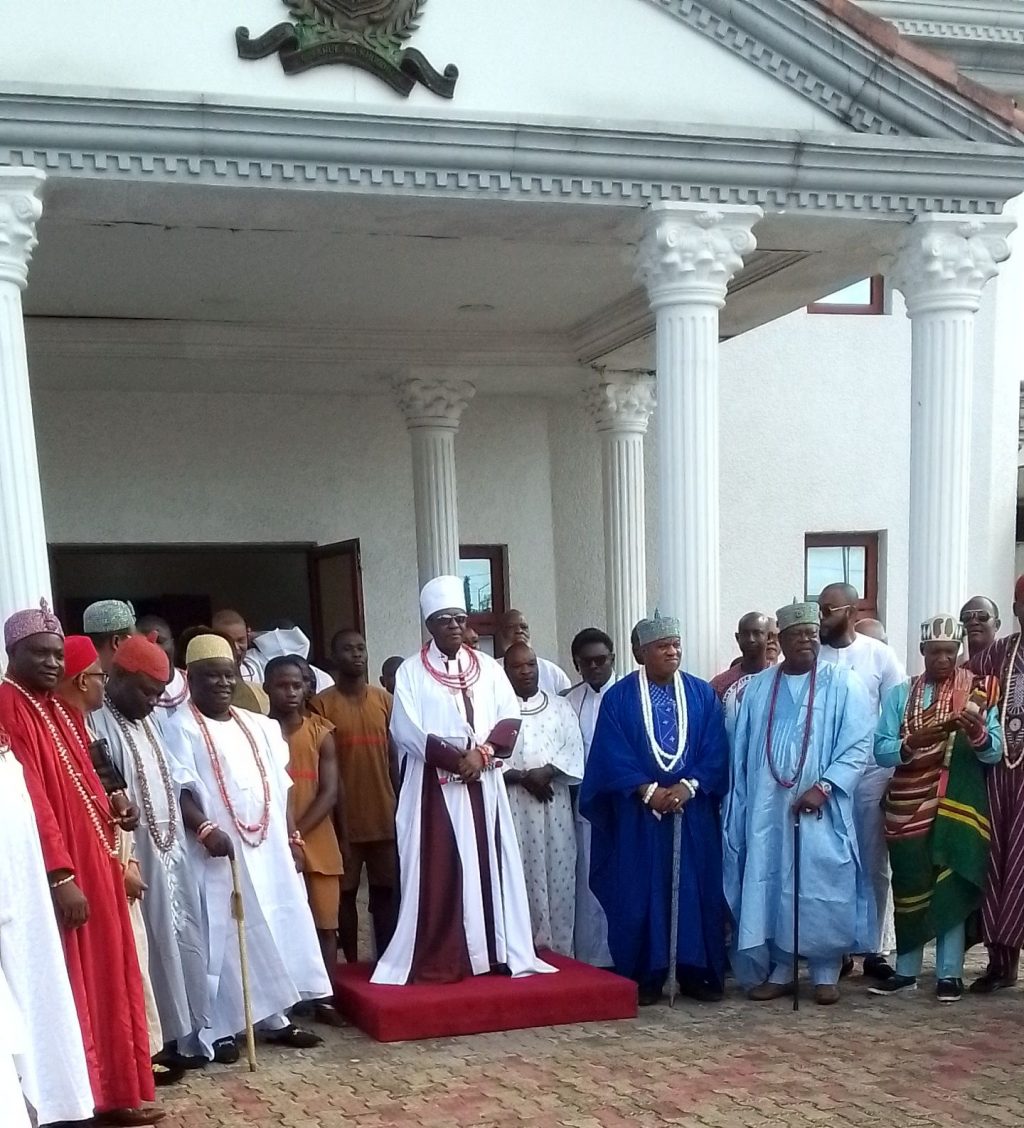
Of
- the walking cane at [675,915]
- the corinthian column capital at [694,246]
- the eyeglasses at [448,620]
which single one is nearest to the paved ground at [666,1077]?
the walking cane at [675,915]

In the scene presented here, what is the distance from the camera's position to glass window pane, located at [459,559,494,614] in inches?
456

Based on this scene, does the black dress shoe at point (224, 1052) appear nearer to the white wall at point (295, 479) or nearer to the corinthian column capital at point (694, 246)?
the corinthian column capital at point (694, 246)

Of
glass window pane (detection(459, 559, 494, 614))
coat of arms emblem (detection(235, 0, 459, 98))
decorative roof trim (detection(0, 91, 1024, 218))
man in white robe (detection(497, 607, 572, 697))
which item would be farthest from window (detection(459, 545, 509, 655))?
coat of arms emblem (detection(235, 0, 459, 98))

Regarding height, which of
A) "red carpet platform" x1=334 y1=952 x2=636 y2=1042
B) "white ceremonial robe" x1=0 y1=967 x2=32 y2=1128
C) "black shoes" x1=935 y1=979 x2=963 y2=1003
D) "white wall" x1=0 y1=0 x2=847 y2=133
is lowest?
"black shoes" x1=935 y1=979 x2=963 y2=1003

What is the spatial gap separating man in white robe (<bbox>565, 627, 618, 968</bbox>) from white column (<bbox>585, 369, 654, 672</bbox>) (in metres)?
3.36

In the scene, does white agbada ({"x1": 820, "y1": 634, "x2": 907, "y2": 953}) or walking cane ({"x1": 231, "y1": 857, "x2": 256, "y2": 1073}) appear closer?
walking cane ({"x1": 231, "y1": 857, "x2": 256, "y2": 1073})

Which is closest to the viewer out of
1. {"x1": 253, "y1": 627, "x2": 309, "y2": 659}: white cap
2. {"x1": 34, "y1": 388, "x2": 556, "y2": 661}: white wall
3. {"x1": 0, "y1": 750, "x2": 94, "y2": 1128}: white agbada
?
{"x1": 0, "y1": 750, "x2": 94, "y2": 1128}: white agbada

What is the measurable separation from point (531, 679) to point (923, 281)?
2.95 m

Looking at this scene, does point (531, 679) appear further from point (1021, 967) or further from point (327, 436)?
point (327, 436)

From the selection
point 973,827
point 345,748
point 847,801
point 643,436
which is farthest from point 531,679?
point 643,436

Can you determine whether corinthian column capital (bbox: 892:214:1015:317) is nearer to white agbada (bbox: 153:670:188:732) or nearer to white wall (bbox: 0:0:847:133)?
white wall (bbox: 0:0:847:133)

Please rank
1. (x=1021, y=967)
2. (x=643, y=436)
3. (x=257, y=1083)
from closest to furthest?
(x=257, y=1083) → (x=1021, y=967) → (x=643, y=436)

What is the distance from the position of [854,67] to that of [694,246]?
1220 millimetres

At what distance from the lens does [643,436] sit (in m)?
10.9
